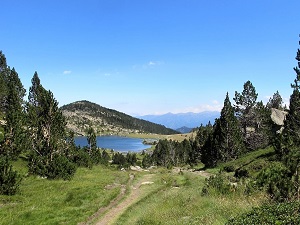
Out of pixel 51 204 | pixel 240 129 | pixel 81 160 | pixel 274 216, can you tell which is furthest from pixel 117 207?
pixel 240 129

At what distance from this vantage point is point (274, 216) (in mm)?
10445

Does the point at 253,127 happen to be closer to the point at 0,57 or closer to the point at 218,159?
the point at 218,159

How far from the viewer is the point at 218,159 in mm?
64625

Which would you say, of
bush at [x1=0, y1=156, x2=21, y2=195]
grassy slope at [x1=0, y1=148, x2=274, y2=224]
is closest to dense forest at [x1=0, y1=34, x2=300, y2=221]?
bush at [x1=0, y1=156, x2=21, y2=195]

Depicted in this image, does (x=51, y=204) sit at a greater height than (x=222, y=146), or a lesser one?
lesser

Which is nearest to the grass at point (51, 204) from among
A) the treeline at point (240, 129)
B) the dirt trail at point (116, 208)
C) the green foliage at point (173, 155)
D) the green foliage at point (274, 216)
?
the dirt trail at point (116, 208)

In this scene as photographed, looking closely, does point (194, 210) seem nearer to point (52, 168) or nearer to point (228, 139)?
point (52, 168)

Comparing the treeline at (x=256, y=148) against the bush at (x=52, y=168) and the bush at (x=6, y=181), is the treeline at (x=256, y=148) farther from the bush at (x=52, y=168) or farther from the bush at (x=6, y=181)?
the bush at (x=52, y=168)

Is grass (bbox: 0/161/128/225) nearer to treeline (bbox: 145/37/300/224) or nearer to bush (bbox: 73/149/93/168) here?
treeline (bbox: 145/37/300/224)

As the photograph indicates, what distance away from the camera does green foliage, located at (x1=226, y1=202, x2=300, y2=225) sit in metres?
9.75

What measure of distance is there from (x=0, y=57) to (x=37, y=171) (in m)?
76.7

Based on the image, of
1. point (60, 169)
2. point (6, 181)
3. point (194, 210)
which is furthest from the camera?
point (60, 169)

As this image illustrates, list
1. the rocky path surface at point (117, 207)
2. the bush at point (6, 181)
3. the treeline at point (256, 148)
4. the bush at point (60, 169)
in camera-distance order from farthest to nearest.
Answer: the bush at point (60, 169) → the bush at point (6, 181) → the rocky path surface at point (117, 207) → the treeline at point (256, 148)

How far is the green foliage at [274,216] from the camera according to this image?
9.75 m
